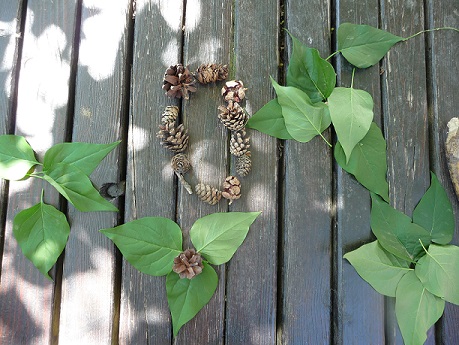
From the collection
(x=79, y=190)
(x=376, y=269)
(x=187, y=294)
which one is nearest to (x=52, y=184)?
(x=79, y=190)

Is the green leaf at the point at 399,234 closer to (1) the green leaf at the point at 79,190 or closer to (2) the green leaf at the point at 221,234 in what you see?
(2) the green leaf at the point at 221,234

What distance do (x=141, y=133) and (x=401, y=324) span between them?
0.75 meters

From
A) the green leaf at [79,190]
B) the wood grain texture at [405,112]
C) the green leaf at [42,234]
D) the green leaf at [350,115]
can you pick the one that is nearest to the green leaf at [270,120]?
the green leaf at [350,115]

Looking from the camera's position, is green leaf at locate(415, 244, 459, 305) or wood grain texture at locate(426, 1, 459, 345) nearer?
green leaf at locate(415, 244, 459, 305)

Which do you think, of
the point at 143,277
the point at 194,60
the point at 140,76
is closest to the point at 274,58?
the point at 194,60

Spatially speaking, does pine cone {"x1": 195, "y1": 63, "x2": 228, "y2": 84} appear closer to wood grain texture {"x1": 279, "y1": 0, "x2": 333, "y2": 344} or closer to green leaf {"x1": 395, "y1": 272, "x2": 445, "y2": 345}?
wood grain texture {"x1": 279, "y1": 0, "x2": 333, "y2": 344}

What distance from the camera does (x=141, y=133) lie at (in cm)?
100

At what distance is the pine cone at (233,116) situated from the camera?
0.95 meters

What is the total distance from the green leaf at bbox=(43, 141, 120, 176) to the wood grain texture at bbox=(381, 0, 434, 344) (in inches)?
26.6

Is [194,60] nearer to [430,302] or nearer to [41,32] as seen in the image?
[41,32]

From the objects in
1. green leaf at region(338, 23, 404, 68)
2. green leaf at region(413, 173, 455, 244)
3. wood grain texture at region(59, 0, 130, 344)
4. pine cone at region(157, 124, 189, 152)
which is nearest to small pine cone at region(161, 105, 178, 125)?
pine cone at region(157, 124, 189, 152)

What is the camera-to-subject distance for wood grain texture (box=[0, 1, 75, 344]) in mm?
958

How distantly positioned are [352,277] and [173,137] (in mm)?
539

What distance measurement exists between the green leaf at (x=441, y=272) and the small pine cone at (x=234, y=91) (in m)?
0.57
